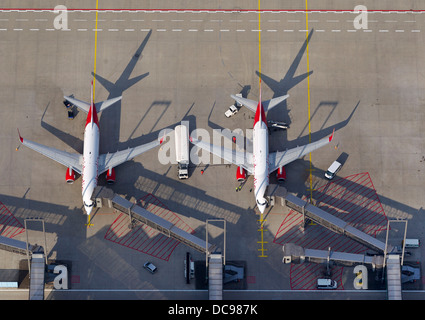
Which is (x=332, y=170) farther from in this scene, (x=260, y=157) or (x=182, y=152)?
(x=182, y=152)

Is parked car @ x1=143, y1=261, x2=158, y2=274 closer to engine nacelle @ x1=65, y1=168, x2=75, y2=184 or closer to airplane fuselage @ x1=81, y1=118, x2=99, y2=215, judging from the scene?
airplane fuselage @ x1=81, y1=118, x2=99, y2=215

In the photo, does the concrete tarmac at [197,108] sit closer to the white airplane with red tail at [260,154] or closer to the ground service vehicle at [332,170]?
the ground service vehicle at [332,170]

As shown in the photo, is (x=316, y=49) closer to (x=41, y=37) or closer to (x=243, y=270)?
(x=243, y=270)

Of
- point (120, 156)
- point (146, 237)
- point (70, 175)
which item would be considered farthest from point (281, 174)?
point (70, 175)

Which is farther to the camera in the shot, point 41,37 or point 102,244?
point 41,37

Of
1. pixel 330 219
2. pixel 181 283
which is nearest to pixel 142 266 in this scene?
pixel 181 283

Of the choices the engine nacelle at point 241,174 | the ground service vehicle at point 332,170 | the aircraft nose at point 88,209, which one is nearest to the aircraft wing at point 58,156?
the aircraft nose at point 88,209
